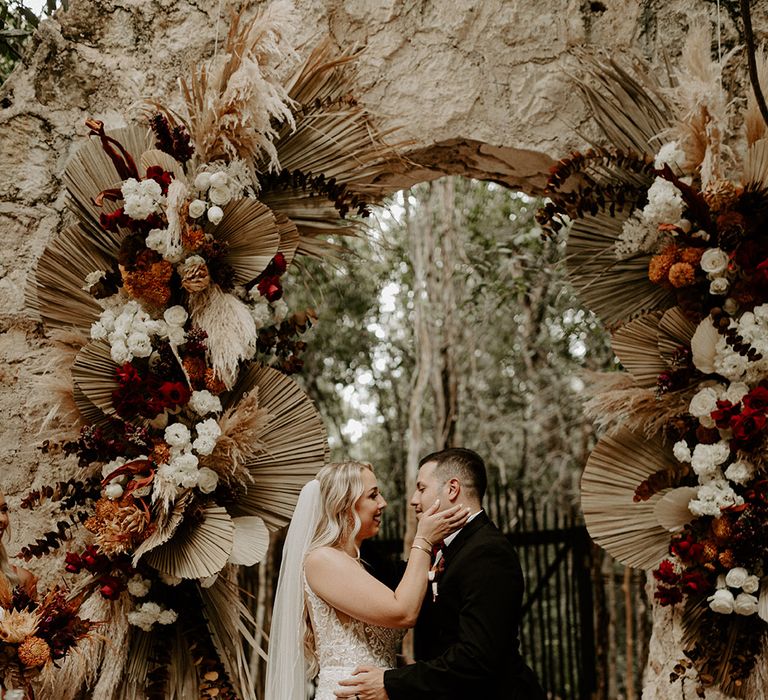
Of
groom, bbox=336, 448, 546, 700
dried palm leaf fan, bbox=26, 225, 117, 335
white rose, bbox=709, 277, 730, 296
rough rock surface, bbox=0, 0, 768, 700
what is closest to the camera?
groom, bbox=336, 448, 546, 700

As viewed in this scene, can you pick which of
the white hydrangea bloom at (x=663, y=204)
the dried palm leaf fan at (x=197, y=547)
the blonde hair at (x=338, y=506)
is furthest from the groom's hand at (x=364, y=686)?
the white hydrangea bloom at (x=663, y=204)

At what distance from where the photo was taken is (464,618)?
2.89m

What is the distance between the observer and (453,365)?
7.29 m

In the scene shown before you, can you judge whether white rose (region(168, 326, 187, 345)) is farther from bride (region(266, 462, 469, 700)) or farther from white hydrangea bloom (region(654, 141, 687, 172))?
white hydrangea bloom (region(654, 141, 687, 172))

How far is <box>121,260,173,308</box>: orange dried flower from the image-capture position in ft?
10.6

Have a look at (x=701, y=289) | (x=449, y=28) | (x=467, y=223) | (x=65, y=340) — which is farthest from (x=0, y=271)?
(x=467, y=223)

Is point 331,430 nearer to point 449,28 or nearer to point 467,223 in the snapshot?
point 467,223

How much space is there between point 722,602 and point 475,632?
0.93 m

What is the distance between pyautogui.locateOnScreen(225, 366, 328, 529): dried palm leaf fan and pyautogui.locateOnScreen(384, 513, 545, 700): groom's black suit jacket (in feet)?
2.16

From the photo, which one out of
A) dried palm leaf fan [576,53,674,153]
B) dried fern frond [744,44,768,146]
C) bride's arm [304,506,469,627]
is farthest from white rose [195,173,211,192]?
dried fern frond [744,44,768,146]

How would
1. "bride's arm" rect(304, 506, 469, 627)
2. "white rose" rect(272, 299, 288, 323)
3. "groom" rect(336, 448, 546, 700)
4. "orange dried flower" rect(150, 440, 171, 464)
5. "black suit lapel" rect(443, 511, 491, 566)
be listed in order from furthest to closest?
"white rose" rect(272, 299, 288, 323)
"orange dried flower" rect(150, 440, 171, 464)
"black suit lapel" rect(443, 511, 491, 566)
"bride's arm" rect(304, 506, 469, 627)
"groom" rect(336, 448, 546, 700)

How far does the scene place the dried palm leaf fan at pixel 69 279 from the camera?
3.38 meters

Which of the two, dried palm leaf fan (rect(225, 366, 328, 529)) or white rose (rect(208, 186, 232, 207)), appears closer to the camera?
white rose (rect(208, 186, 232, 207))

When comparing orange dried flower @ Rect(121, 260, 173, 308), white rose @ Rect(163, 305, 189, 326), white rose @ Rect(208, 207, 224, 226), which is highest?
white rose @ Rect(208, 207, 224, 226)
